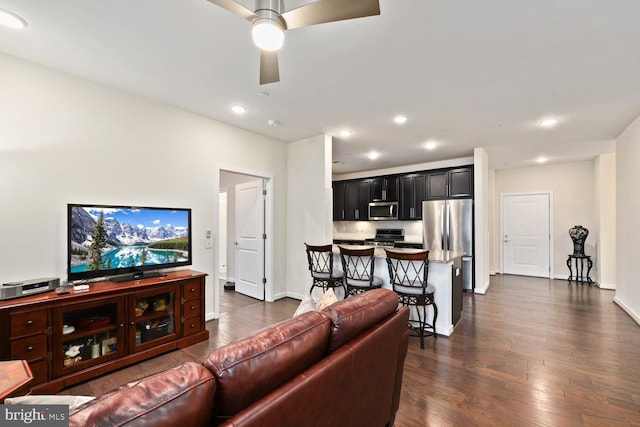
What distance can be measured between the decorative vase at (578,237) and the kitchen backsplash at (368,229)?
3141 mm

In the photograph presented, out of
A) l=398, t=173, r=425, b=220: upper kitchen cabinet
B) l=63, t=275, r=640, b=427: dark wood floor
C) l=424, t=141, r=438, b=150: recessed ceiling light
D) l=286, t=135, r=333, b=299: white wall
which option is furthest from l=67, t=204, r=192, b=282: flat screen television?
l=398, t=173, r=425, b=220: upper kitchen cabinet

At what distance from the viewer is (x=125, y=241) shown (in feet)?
9.50

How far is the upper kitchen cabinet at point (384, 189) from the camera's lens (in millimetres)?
6883

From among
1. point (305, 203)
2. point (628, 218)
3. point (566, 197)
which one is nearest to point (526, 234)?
point (566, 197)

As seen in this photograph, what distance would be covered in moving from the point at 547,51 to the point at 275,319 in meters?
3.98

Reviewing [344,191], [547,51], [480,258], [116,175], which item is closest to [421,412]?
[547,51]

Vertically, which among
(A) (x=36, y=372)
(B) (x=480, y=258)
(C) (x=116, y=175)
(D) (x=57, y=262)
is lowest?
(A) (x=36, y=372)

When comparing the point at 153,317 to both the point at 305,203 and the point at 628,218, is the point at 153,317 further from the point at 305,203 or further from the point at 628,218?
the point at 628,218

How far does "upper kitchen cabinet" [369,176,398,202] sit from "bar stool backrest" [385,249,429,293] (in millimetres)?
3526

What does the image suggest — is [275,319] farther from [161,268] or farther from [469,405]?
[469,405]

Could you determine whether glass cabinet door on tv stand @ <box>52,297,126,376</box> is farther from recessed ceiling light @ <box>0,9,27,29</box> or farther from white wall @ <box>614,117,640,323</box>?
white wall @ <box>614,117,640,323</box>

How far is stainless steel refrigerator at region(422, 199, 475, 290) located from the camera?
5.50 metres

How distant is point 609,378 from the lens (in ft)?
8.00

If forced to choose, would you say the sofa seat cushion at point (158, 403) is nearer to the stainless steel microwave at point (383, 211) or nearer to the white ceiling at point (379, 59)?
the white ceiling at point (379, 59)
